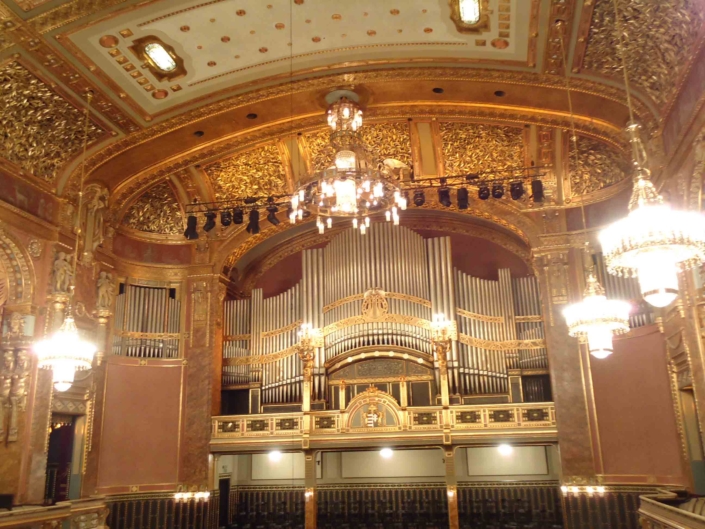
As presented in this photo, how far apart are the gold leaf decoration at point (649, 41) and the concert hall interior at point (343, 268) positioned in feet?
0.15

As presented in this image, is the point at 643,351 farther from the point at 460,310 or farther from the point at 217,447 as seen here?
the point at 217,447

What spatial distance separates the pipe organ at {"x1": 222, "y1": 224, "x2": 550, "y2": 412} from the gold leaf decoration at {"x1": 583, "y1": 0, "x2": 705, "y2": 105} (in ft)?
19.7

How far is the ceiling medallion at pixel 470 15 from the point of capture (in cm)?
1042

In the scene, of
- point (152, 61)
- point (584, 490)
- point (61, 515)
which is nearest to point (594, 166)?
point (584, 490)

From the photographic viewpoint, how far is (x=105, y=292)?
14.8m

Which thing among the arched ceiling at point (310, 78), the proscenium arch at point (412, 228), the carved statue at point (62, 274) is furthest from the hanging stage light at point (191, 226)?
the carved statue at point (62, 274)

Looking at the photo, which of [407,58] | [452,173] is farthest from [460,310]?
[407,58]

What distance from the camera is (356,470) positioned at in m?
17.3

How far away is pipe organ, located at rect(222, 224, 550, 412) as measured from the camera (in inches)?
590

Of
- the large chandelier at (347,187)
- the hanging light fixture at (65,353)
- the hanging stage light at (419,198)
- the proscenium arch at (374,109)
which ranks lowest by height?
the hanging light fixture at (65,353)

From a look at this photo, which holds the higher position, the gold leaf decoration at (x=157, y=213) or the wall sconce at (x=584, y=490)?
the gold leaf decoration at (x=157, y=213)

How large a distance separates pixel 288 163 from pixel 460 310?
218 inches

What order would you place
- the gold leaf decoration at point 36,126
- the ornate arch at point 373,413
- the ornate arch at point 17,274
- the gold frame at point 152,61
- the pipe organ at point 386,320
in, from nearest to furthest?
the gold frame at point 152,61
the gold leaf decoration at point 36,126
the ornate arch at point 17,274
the ornate arch at point 373,413
the pipe organ at point 386,320

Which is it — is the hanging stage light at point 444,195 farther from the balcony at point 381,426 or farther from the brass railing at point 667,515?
the brass railing at point 667,515
